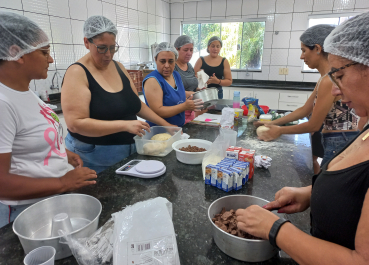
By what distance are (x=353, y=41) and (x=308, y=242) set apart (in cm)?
55

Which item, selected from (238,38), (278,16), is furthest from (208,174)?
(238,38)

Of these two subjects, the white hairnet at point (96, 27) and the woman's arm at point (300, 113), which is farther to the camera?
the woman's arm at point (300, 113)

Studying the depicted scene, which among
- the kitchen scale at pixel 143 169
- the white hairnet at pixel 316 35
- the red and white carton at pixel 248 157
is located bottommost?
the kitchen scale at pixel 143 169

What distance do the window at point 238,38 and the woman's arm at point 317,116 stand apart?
329 cm

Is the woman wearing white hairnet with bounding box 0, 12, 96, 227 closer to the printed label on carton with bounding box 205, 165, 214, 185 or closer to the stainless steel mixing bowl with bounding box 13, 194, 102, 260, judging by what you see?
the stainless steel mixing bowl with bounding box 13, 194, 102, 260

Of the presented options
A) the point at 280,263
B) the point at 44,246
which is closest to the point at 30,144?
the point at 44,246

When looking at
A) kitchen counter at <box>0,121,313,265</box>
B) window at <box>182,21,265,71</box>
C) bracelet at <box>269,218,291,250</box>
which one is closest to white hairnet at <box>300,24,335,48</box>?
kitchen counter at <box>0,121,313,265</box>

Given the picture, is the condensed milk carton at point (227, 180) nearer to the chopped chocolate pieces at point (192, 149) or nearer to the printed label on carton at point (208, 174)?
the printed label on carton at point (208, 174)

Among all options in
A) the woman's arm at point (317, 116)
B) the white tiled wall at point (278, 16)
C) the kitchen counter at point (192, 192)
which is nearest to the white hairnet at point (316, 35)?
the woman's arm at point (317, 116)

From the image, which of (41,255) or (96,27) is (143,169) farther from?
(96,27)

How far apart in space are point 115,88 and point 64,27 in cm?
186

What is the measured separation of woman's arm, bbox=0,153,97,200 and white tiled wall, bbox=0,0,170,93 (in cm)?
Result: 207

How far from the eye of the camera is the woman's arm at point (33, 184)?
874mm

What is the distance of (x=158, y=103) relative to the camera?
1.99m
